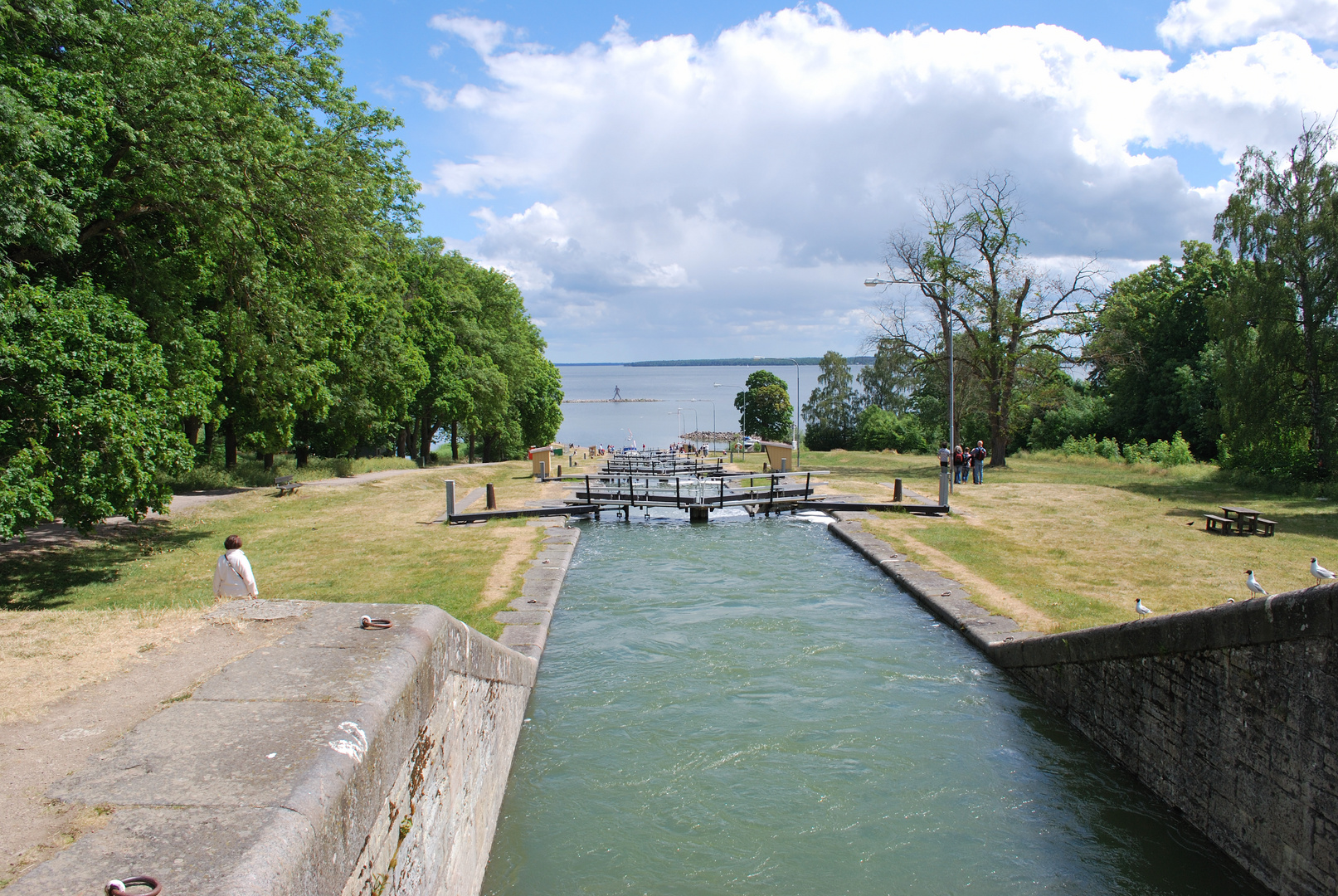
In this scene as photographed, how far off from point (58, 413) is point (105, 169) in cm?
482

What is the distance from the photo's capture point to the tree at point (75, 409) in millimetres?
9383

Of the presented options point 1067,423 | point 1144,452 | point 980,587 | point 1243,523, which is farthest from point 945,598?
point 1067,423

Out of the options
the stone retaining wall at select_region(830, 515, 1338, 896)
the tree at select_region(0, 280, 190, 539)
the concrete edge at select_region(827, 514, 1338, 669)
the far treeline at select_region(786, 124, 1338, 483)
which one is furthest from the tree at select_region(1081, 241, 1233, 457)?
the tree at select_region(0, 280, 190, 539)

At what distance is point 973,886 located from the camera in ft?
19.1

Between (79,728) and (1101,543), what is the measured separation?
15.9m

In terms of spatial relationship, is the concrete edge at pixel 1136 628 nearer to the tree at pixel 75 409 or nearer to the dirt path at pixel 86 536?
the tree at pixel 75 409

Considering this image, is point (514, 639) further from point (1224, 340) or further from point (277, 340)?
point (1224, 340)

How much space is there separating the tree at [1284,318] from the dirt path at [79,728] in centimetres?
2821

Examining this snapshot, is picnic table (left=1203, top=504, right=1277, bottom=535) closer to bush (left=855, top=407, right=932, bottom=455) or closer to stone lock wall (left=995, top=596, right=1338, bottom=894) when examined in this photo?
stone lock wall (left=995, top=596, right=1338, bottom=894)

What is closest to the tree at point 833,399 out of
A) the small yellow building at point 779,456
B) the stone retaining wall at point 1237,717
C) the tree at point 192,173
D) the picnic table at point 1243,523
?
the small yellow building at point 779,456

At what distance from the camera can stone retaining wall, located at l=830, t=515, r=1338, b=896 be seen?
517 cm

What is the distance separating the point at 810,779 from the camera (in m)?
7.14

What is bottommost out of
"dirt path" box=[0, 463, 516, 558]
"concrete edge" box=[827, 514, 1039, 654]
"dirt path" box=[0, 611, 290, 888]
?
"concrete edge" box=[827, 514, 1039, 654]

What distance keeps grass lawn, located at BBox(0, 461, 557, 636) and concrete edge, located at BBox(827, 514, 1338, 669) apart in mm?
6326
